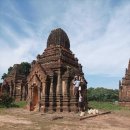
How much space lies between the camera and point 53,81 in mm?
22828

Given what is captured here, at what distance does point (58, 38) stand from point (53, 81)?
206 inches

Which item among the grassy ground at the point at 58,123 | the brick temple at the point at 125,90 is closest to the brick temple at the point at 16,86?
the brick temple at the point at 125,90

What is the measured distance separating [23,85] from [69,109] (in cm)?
2081

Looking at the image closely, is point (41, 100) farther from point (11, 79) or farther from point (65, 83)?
point (11, 79)

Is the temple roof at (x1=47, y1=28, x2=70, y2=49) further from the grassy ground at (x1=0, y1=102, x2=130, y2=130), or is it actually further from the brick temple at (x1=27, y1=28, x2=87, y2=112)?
the grassy ground at (x1=0, y1=102, x2=130, y2=130)

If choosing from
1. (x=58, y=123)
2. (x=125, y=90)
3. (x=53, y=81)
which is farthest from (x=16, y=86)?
(x=58, y=123)

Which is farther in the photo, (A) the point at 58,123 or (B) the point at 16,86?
(B) the point at 16,86

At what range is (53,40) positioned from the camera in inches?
1028

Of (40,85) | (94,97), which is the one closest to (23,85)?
(40,85)

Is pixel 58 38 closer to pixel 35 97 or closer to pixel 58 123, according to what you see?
pixel 35 97

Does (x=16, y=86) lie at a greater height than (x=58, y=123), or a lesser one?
greater

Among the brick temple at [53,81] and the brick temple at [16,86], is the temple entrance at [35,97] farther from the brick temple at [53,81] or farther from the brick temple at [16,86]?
the brick temple at [16,86]

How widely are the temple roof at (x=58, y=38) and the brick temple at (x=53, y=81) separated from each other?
110 millimetres

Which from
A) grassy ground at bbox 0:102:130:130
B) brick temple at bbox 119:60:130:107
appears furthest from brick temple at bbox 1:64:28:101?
grassy ground at bbox 0:102:130:130
